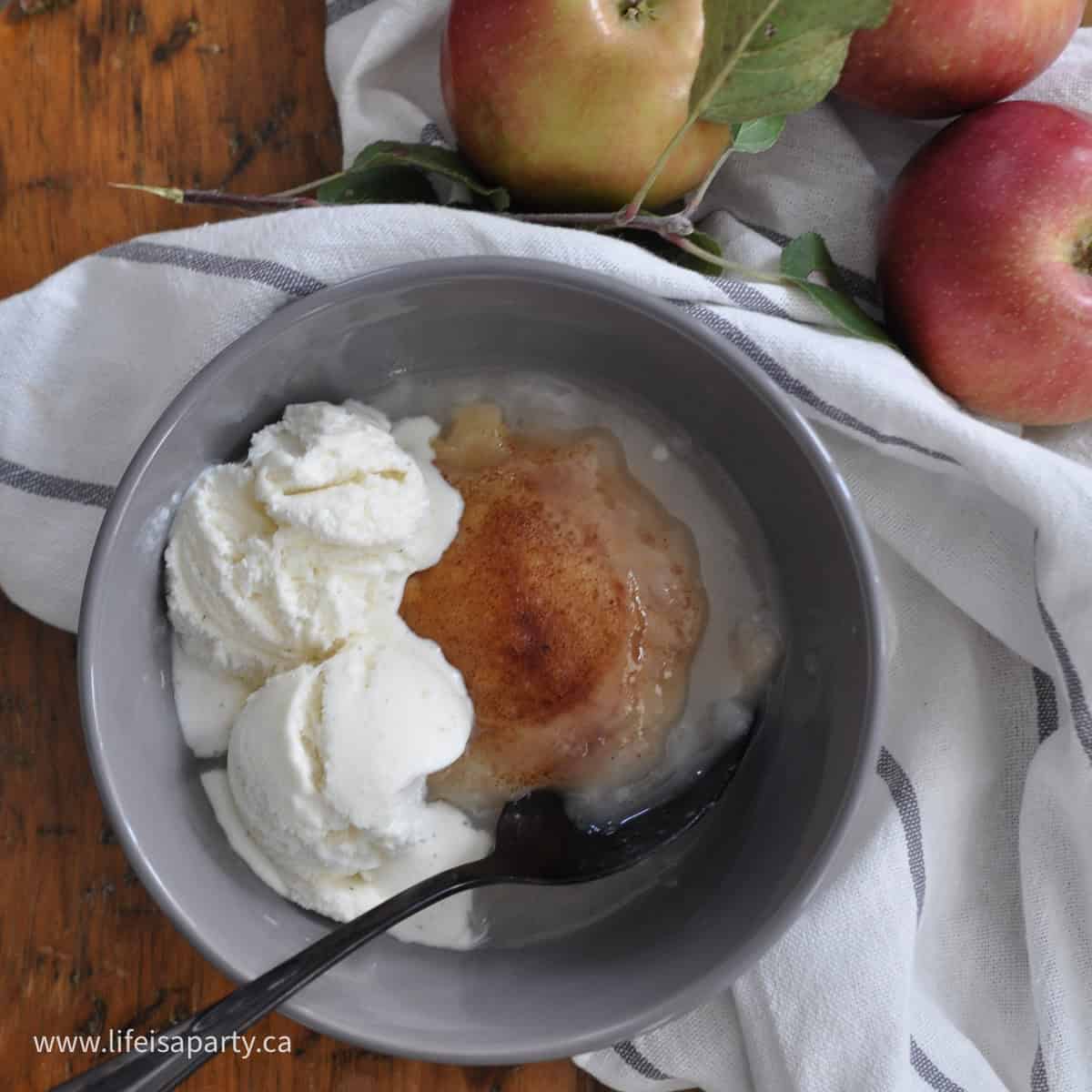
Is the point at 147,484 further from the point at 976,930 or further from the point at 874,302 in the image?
the point at 976,930

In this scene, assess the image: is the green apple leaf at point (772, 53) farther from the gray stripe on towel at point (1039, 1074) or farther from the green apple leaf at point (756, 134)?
the gray stripe on towel at point (1039, 1074)

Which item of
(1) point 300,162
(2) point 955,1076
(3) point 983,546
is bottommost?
(2) point 955,1076

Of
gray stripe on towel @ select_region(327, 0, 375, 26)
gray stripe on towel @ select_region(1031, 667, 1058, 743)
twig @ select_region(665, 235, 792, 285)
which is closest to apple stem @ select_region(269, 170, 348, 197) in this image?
gray stripe on towel @ select_region(327, 0, 375, 26)

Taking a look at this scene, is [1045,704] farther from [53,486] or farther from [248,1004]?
[53,486]

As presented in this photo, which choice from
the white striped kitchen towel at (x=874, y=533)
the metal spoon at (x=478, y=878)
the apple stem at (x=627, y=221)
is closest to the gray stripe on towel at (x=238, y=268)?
the white striped kitchen towel at (x=874, y=533)

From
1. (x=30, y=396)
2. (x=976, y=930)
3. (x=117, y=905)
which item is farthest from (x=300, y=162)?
(x=976, y=930)
